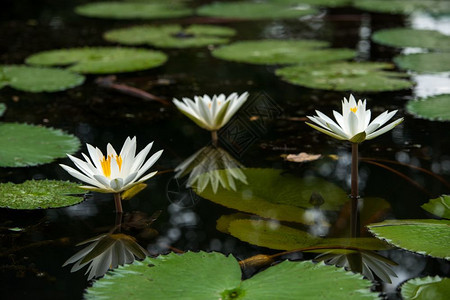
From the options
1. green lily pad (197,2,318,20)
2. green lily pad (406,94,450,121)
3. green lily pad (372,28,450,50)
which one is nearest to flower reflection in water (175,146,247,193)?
green lily pad (406,94,450,121)

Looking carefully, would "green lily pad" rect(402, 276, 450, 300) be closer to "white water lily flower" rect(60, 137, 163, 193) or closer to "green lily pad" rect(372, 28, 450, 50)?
"white water lily flower" rect(60, 137, 163, 193)

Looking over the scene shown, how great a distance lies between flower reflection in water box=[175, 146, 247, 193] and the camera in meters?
1.93

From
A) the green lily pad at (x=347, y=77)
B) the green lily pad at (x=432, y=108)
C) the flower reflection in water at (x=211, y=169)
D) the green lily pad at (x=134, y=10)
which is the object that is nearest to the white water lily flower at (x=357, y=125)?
the flower reflection in water at (x=211, y=169)

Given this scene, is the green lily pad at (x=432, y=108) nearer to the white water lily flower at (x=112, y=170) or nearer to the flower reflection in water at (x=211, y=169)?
the flower reflection in water at (x=211, y=169)

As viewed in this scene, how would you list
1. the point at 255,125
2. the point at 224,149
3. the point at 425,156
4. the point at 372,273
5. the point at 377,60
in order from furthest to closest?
the point at 377,60 < the point at 255,125 < the point at 224,149 < the point at 425,156 < the point at 372,273

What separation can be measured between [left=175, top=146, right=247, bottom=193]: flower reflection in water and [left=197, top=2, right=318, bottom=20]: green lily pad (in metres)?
3.03

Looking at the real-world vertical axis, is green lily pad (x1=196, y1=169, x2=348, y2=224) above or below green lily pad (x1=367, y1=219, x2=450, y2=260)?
above

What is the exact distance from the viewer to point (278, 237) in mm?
1536

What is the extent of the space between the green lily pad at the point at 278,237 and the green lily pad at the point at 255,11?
12.0 feet

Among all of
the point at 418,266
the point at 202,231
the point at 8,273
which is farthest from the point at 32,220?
the point at 418,266

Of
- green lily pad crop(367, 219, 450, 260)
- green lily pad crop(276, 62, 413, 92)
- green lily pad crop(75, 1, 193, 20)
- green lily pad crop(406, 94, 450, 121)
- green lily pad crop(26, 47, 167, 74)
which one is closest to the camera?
green lily pad crop(367, 219, 450, 260)

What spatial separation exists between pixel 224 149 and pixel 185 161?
7.6 inches

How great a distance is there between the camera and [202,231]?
1.62m

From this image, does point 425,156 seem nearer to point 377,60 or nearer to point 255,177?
point 255,177
